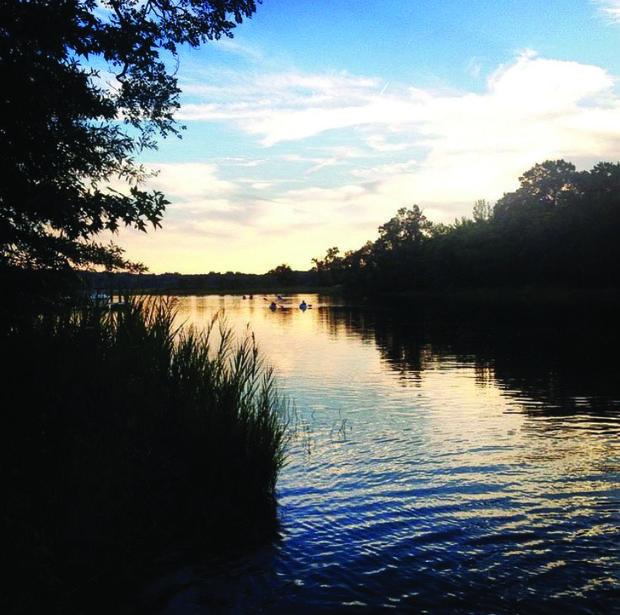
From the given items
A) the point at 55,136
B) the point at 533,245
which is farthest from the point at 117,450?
the point at 533,245

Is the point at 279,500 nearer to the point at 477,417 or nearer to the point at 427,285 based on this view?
the point at 477,417

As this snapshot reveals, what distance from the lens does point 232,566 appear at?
8.55m

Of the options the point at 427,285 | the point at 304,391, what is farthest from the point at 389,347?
the point at 427,285

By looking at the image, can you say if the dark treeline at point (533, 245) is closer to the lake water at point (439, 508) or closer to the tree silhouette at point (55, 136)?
the lake water at point (439, 508)

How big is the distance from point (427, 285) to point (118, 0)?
153 meters

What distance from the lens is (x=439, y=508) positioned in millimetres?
11164

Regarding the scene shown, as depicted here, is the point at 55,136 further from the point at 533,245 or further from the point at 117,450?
the point at 533,245

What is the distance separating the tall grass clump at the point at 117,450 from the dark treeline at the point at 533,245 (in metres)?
104

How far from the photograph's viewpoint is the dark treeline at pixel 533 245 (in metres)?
104

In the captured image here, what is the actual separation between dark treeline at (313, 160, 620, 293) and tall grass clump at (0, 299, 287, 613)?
4084 inches

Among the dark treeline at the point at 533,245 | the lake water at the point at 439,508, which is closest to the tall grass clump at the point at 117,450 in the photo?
the lake water at the point at 439,508

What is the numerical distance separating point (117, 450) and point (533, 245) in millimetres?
115541

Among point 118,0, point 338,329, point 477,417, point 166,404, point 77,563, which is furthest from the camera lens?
point 338,329

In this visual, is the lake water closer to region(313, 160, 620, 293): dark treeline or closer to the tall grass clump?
the tall grass clump
